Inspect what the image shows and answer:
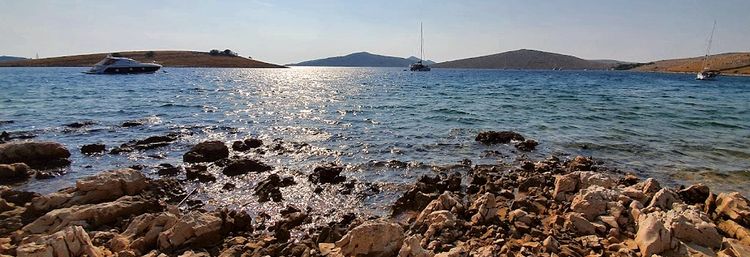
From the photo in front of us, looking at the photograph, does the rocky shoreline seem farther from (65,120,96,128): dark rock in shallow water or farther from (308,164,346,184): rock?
(65,120,96,128): dark rock in shallow water

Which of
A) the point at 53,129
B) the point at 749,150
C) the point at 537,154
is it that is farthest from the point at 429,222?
the point at 53,129

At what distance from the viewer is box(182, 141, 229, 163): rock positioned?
16812 millimetres

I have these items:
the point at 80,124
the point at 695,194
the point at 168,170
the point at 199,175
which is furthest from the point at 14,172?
the point at 695,194

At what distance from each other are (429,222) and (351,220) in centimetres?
239

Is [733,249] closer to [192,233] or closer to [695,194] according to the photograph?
[695,194]

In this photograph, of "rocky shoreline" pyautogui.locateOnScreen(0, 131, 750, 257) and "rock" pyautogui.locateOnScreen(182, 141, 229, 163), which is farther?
"rock" pyautogui.locateOnScreen(182, 141, 229, 163)

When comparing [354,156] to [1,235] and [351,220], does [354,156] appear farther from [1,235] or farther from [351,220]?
[1,235]

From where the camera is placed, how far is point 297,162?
17266 millimetres

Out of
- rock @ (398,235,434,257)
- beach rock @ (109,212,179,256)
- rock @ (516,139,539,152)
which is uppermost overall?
rock @ (398,235,434,257)

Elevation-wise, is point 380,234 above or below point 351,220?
above

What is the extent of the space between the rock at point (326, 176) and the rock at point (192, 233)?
516 cm

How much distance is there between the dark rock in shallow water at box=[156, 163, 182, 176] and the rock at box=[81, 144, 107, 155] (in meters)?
4.75

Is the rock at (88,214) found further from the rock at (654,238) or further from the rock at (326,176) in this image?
the rock at (654,238)

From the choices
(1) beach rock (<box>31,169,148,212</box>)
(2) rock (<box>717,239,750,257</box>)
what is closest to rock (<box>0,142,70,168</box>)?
(1) beach rock (<box>31,169,148,212</box>)
